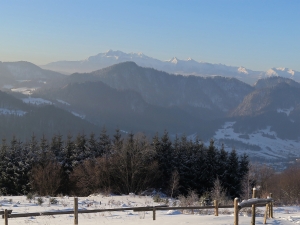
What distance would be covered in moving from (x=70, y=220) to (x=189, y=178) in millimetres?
33564

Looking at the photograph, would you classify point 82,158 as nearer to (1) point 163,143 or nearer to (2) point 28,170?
(2) point 28,170

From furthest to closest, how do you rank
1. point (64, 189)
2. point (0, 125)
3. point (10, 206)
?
point (0, 125) → point (64, 189) → point (10, 206)

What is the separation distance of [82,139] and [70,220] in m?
34.0

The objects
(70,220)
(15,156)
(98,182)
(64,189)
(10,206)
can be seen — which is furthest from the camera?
(15,156)

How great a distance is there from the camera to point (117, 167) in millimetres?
42000

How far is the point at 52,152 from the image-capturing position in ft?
155

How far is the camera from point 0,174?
4512cm

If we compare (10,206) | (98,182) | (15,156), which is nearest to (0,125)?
(15,156)

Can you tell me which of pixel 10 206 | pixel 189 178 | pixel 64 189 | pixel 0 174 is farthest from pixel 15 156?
pixel 10 206

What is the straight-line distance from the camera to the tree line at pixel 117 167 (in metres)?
41.2

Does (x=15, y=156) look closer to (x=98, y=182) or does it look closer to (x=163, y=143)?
(x=98, y=182)

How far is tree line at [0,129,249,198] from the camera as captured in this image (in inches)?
1622

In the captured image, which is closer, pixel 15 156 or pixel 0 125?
pixel 15 156

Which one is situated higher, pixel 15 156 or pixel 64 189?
pixel 15 156
